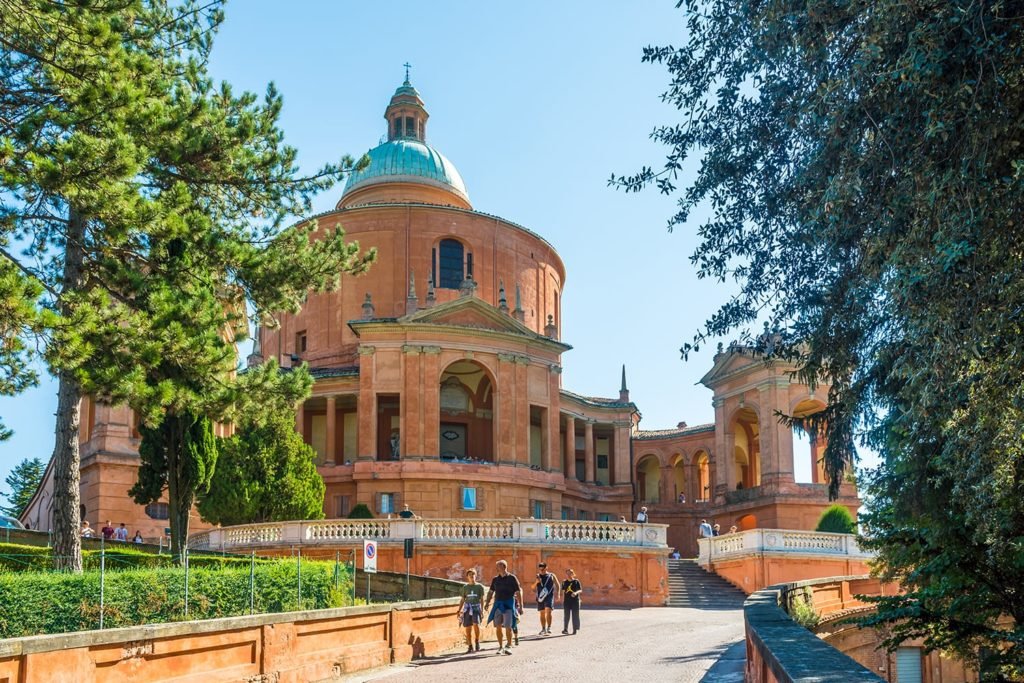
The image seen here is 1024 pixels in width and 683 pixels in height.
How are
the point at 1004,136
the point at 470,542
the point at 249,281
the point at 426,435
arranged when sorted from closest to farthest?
the point at 1004,136 < the point at 249,281 < the point at 470,542 < the point at 426,435

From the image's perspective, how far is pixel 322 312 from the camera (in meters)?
48.8

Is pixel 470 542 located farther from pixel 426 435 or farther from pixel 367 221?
pixel 367 221

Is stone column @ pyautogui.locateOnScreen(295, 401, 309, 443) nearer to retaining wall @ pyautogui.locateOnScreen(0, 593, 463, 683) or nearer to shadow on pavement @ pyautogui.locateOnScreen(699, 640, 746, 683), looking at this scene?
retaining wall @ pyautogui.locateOnScreen(0, 593, 463, 683)

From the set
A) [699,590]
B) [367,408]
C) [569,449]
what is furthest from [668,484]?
[699,590]

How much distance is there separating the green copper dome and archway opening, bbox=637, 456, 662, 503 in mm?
21062

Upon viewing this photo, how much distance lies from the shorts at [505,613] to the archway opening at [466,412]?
28.8 m

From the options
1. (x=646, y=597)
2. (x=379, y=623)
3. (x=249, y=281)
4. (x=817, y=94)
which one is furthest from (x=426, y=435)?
(x=817, y=94)

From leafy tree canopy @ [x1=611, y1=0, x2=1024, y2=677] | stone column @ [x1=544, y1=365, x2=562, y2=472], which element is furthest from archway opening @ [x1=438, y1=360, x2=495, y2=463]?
leafy tree canopy @ [x1=611, y1=0, x2=1024, y2=677]

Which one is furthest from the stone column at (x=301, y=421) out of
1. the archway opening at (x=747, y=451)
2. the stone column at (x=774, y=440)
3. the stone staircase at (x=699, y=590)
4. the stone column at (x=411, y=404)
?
the archway opening at (x=747, y=451)

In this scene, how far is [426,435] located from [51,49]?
28.0 m

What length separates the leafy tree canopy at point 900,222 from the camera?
7.82 metres

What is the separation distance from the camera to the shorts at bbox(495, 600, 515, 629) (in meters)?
18.1

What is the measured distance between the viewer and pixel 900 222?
8.88 meters

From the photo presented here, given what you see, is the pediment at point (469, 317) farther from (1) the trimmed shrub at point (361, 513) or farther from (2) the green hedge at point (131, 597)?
(2) the green hedge at point (131, 597)
